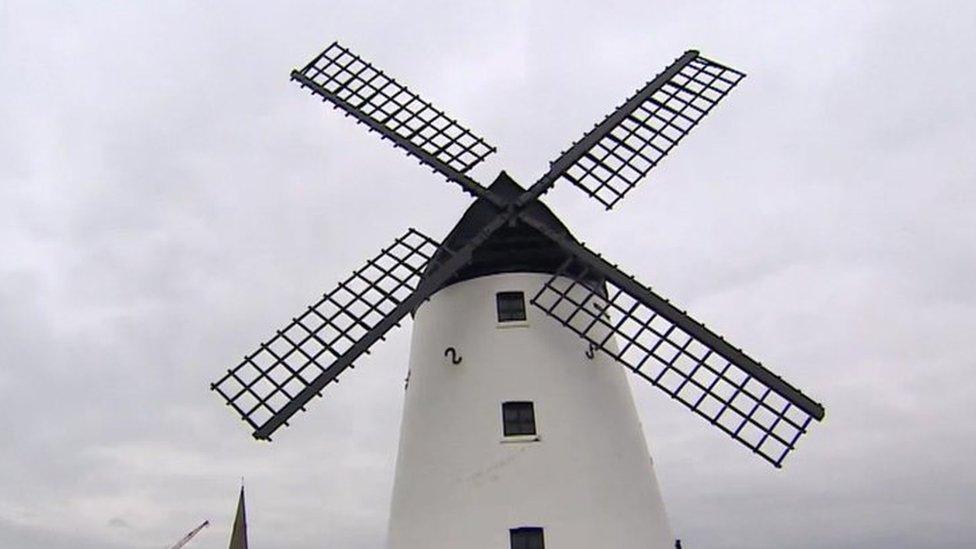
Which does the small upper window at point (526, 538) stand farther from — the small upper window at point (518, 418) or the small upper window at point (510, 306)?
the small upper window at point (510, 306)

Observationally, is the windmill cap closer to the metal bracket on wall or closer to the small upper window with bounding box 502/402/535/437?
the metal bracket on wall

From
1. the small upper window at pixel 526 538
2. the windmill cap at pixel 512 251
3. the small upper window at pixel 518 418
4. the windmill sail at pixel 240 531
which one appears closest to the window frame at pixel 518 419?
the small upper window at pixel 518 418

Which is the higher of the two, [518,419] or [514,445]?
[518,419]

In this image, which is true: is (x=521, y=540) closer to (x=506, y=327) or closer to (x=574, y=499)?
(x=574, y=499)

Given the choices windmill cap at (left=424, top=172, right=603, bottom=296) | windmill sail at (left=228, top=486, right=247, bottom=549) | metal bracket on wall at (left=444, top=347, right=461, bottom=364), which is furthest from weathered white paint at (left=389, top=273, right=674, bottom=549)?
windmill sail at (left=228, top=486, right=247, bottom=549)

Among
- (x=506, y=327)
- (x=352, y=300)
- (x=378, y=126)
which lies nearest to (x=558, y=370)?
(x=506, y=327)

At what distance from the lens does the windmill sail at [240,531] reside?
23953 millimetres

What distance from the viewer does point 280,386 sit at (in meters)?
11.8

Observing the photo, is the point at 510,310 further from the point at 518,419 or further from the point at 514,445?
the point at 514,445

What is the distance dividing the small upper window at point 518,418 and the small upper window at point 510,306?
157cm

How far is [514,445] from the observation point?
11.1 metres

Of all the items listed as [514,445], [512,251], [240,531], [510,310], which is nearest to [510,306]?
[510,310]

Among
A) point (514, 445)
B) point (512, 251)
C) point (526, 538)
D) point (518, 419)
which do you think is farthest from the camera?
point (512, 251)

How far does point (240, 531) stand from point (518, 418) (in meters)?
17.0
